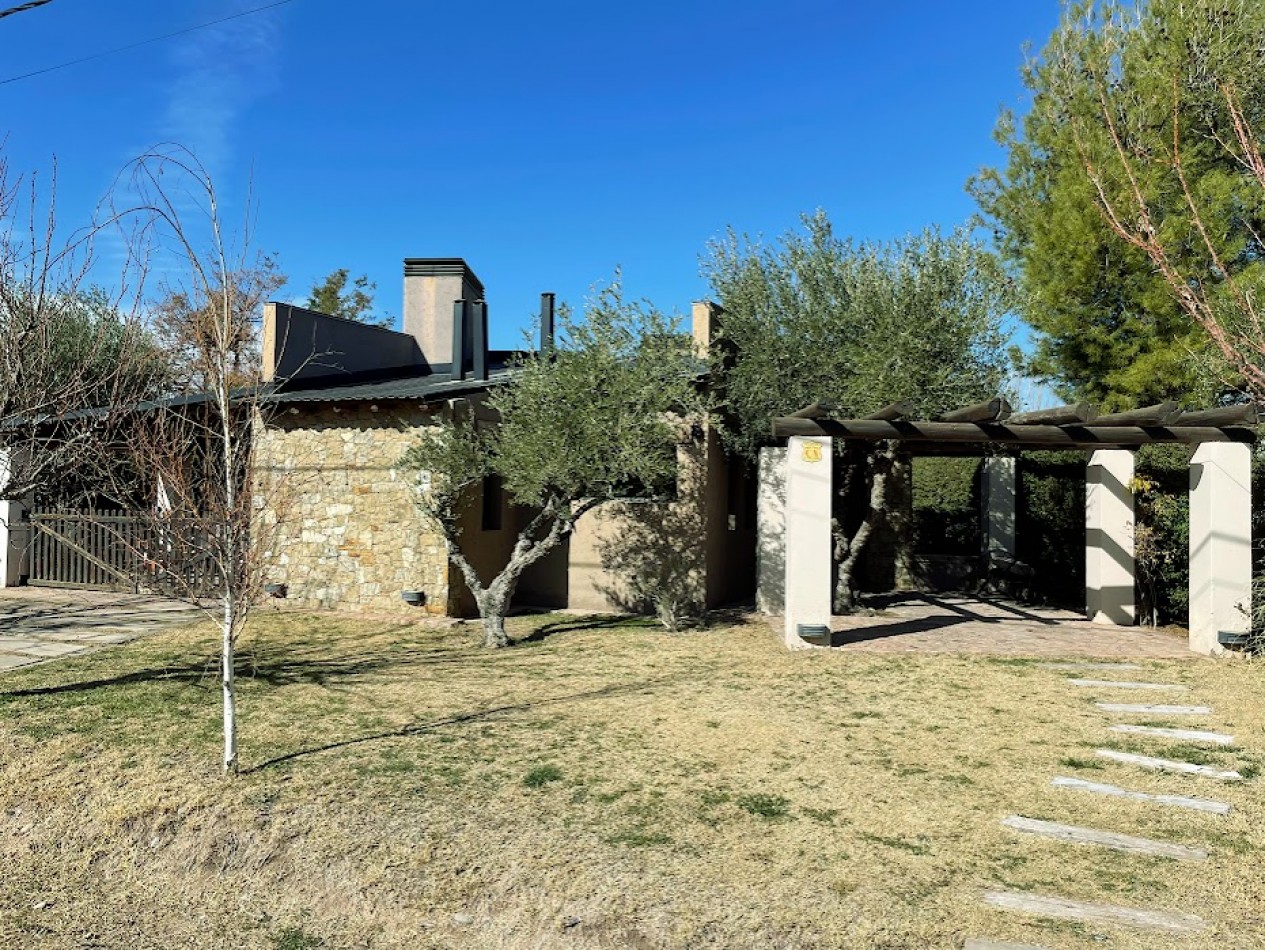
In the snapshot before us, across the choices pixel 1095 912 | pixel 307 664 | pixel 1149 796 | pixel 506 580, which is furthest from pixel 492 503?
pixel 1095 912

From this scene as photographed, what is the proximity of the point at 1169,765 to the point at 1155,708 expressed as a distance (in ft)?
5.90

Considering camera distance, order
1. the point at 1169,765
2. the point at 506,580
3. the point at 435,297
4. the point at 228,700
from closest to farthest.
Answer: the point at 228,700
the point at 1169,765
the point at 506,580
the point at 435,297

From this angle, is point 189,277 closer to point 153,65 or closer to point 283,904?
point 283,904

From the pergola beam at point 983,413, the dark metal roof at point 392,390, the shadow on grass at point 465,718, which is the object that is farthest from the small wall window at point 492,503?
the pergola beam at point 983,413

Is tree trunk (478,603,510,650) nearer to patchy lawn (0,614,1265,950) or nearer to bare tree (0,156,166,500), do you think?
patchy lawn (0,614,1265,950)

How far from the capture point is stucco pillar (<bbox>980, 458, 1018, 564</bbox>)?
15516 millimetres

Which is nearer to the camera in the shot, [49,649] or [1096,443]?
[49,649]

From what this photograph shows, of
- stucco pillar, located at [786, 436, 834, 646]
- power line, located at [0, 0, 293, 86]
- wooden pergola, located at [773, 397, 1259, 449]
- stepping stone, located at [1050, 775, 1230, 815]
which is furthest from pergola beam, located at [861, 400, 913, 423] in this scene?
power line, located at [0, 0, 293, 86]

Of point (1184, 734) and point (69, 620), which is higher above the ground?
point (69, 620)

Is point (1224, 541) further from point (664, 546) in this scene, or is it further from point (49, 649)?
point (49, 649)

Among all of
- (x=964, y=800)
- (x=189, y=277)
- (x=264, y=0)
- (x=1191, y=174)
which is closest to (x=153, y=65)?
(x=264, y=0)

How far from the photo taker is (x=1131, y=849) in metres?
4.50

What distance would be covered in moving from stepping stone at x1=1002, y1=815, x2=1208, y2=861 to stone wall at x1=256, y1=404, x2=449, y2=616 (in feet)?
28.5

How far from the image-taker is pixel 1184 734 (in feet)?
22.0
